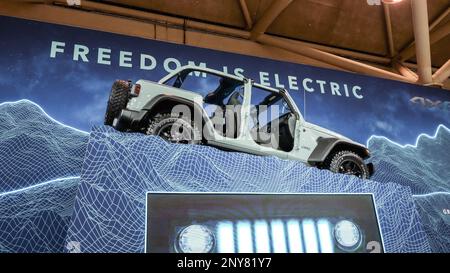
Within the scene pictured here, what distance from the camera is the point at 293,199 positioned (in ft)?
14.0

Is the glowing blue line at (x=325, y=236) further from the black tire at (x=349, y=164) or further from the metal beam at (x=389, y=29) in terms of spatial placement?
the metal beam at (x=389, y=29)

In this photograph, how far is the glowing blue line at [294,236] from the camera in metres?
3.93

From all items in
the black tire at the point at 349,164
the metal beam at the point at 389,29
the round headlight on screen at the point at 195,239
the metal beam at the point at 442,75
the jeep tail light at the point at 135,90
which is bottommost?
the round headlight on screen at the point at 195,239

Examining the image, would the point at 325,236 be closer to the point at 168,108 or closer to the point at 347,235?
the point at 347,235

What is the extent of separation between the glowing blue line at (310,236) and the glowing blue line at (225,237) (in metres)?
0.73

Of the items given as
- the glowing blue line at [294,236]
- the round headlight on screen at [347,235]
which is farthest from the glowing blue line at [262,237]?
the round headlight on screen at [347,235]

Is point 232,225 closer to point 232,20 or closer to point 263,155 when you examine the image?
point 263,155

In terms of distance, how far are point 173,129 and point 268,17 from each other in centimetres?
480

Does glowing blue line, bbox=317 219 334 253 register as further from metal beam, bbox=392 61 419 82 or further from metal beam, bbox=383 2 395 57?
metal beam, bbox=383 2 395 57

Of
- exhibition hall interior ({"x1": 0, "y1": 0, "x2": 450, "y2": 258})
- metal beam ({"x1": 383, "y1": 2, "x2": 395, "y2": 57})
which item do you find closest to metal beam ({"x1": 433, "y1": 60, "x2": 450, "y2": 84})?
exhibition hall interior ({"x1": 0, "y1": 0, "x2": 450, "y2": 258})

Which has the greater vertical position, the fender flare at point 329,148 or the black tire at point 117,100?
the black tire at point 117,100

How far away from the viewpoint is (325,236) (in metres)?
4.09

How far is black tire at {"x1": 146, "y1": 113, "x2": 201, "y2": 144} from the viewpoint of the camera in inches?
165

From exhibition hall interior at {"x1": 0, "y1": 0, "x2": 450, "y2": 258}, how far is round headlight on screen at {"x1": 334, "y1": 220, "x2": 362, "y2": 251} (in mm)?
11
